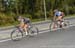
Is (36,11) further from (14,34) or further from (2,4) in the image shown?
(14,34)

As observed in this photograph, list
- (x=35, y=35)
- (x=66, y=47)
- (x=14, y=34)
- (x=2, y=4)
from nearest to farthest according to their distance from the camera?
(x=66, y=47)
(x=14, y=34)
(x=35, y=35)
(x=2, y=4)

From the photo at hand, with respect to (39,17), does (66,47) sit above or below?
above

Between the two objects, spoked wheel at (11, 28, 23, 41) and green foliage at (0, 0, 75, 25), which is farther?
green foliage at (0, 0, 75, 25)

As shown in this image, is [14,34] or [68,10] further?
[68,10]

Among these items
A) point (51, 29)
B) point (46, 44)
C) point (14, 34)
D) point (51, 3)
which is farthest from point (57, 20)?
point (51, 3)

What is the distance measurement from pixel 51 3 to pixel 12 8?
5.63m

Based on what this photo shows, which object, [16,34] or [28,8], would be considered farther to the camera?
[28,8]

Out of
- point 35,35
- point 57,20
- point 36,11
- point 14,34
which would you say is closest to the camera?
point 14,34

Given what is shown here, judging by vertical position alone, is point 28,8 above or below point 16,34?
below

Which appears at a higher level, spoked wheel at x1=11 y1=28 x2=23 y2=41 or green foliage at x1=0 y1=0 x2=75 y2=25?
spoked wheel at x1=11 y1=28 x2=23 y2=41

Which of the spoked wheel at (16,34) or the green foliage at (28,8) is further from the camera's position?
the green foliage at (28,8)

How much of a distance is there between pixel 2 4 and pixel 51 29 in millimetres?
10629

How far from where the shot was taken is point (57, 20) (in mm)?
21078

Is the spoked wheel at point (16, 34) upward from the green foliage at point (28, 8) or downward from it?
upward
